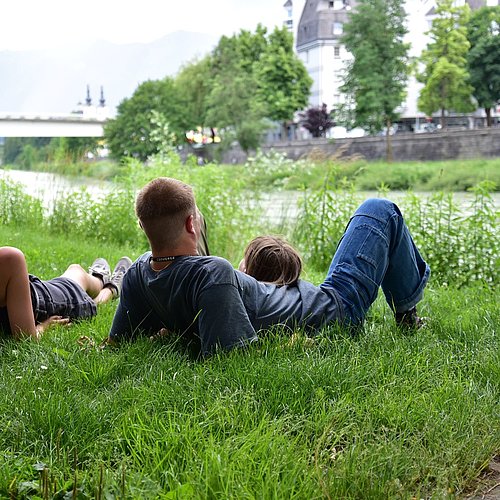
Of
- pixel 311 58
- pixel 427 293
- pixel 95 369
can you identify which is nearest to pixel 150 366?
pixel 95 369

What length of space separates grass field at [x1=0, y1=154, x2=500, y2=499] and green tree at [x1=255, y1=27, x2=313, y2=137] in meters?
32.4

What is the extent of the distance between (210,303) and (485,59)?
3173cm

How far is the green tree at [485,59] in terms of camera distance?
3129cm

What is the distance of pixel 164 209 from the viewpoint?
2.14 metres

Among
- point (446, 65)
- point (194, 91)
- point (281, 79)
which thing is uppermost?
point (281, 79)

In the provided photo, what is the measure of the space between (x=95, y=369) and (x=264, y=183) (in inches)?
301

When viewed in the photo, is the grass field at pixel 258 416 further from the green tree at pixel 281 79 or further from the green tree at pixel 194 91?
the green tree at pixel 281 79

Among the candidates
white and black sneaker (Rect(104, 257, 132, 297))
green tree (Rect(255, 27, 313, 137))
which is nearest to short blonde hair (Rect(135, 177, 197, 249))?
white and black sneaker (Rect(104, 257, 132, 297))

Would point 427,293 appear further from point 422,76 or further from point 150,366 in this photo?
point 422,76

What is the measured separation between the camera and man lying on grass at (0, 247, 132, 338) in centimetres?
248

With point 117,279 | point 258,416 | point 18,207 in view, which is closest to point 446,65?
point 18,207

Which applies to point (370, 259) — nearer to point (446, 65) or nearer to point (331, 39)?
point (446, 65)

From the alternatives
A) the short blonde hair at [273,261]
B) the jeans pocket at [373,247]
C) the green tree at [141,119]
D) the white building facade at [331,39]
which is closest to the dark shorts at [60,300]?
the short blonde hair at [273,261]

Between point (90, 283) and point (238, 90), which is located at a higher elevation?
point (238, 90)
